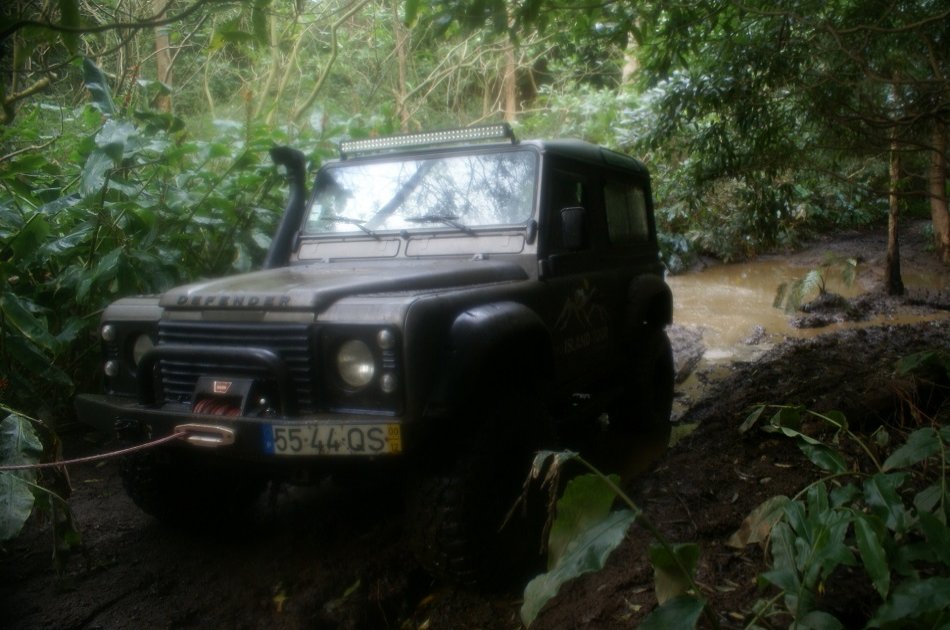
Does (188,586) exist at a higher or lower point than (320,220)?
lower

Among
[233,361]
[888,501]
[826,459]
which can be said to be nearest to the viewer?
[888,501]

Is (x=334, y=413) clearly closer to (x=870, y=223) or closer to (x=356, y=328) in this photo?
(x=356, y=328)

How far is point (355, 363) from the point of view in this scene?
8.59ft

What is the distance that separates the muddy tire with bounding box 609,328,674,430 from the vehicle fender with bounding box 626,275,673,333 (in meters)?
0.10

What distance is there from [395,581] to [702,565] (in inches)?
49.8

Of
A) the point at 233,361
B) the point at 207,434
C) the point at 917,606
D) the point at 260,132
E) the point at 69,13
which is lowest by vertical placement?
the point at 917,606

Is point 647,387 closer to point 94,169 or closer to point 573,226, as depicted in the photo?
point 573,226

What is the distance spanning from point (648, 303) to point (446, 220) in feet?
5.50

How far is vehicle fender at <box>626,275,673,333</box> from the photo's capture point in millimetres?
4586

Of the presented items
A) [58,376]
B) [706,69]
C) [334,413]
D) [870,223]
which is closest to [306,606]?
[334,413]

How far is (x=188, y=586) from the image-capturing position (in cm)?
313

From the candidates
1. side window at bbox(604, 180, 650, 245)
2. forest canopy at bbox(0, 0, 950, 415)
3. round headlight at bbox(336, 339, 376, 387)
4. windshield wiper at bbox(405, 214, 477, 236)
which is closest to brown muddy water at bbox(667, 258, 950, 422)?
forest canopy at bbox(0, 0, 950, 415)

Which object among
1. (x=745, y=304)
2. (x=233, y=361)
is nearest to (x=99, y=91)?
(x=233, y=361)

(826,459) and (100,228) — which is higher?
(100,228)
